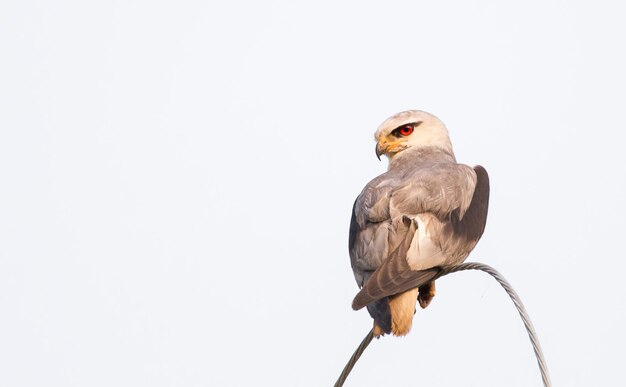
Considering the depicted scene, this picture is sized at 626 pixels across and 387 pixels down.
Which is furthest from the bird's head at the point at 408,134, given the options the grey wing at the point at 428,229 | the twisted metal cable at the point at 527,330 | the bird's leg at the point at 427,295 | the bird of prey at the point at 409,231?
the twisted metal cable at the point at 527,330

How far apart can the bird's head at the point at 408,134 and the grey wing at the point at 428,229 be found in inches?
36.5

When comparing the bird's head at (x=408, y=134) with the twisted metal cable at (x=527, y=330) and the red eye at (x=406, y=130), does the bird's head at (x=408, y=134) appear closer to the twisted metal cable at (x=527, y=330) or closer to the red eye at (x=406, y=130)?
the red eye at (x=406, y=130)

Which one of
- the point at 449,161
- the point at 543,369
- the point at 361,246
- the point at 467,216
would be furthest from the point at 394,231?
the point at 543,369

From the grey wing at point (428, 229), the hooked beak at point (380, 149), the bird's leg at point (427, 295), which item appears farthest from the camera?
the hooked beak at point (380, 149)

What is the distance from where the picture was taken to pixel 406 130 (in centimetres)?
848

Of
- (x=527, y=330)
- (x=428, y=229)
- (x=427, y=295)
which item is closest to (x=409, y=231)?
(x=428, y=229)

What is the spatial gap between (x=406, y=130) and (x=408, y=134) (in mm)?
35

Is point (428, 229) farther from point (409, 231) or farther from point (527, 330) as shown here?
point (527, 330)

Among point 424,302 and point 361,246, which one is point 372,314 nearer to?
point 361,246

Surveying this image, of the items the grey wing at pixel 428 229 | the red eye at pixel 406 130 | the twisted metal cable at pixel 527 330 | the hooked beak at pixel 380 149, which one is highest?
the red eye at pixel 406 130

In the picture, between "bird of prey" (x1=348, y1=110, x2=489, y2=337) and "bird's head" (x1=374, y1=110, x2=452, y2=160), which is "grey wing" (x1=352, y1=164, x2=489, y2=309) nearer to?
"bird of prey" (x1=348, y1=110, x2=489, y2=337)

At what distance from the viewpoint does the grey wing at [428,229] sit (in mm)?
6375

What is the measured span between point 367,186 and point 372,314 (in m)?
1.23

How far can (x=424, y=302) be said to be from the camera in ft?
24.8
